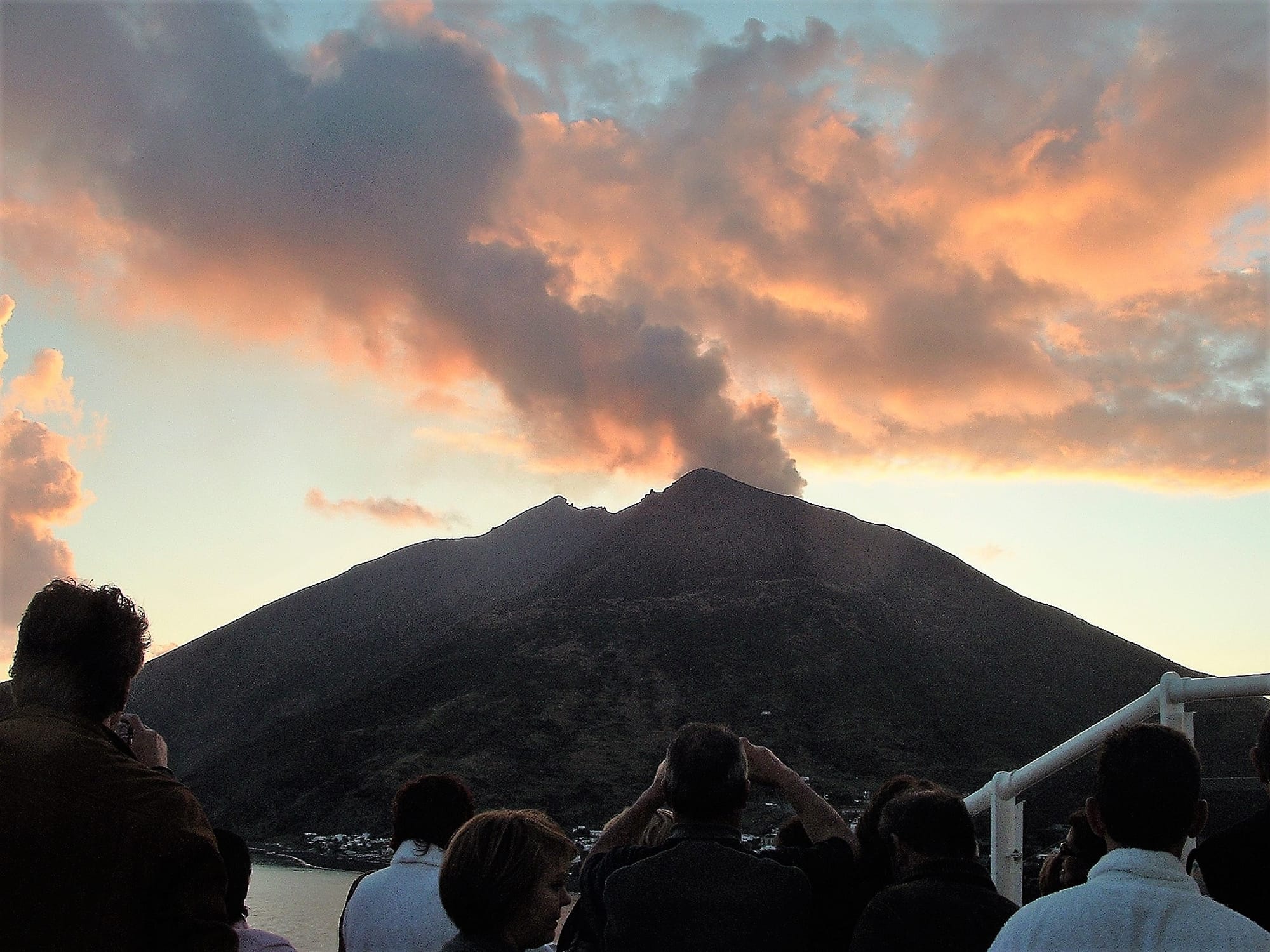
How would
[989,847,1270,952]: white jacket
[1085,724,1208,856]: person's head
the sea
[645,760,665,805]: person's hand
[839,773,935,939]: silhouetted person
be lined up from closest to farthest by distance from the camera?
1. [989,847,1270,952]: white jacket
2. [1085,724,1208,856]: person's head
3. [839,773,935,939]: silhouetted person
4. [645,760,665,805]: person's hand
5. the sea

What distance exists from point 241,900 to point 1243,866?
123 inches

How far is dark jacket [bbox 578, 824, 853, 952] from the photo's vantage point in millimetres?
3260

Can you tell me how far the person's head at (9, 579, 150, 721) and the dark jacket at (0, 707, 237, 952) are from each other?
0.12m

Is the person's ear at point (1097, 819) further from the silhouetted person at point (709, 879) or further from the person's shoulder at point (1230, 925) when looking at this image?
the silhouetted person at point (709, 879)

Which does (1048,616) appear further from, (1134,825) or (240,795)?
(1134,825)

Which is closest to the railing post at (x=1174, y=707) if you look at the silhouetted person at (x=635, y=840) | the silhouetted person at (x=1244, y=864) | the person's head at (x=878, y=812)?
the silhouetted person at (x=1244, y=864)

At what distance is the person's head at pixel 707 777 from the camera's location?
11.2ft

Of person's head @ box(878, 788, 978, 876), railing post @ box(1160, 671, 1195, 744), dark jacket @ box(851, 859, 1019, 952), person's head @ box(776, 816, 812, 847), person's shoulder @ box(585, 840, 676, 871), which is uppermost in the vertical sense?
railing post @ box(1160, 671, 1195, 744)

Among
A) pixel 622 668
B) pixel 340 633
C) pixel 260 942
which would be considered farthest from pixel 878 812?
pixel 340 633

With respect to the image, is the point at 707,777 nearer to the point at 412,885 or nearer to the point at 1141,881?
the point at 1141,881

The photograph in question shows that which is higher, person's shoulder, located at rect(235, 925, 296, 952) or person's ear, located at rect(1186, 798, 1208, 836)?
person's ear, located at rect(1186, 798, 1208, 836)

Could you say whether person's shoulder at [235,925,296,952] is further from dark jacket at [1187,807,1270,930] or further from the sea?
the sea

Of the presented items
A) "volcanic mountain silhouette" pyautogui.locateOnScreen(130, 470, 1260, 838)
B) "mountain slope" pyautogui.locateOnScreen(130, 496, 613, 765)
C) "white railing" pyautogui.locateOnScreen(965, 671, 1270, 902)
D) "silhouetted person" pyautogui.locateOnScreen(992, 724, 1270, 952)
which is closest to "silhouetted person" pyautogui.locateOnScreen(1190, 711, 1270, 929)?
"white railing" pyautogui.locateOnScreen(965, 671, 1270, 902)

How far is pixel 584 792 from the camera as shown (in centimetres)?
8000
